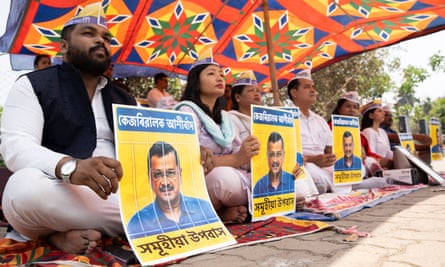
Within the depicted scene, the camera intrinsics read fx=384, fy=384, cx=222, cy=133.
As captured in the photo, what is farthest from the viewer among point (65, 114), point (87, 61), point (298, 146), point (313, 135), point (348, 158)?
point (313, 135)

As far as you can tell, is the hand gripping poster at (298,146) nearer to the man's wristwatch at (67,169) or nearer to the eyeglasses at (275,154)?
the eyeglasses at (275,154)

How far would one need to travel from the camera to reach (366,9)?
512 centimetres

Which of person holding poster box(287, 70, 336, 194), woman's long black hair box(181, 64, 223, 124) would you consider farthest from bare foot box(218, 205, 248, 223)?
person holding poster box(287, 70, 336, 194)

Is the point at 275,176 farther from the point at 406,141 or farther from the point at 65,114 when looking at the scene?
the point at 406,141

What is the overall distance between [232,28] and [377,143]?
8.84 ft

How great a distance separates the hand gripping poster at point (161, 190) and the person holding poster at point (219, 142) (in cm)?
30

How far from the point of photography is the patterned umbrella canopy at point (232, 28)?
4527 millimetres

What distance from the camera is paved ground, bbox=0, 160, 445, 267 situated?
1559 millimetres

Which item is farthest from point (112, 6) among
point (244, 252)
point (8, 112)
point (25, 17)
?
point (244, 252)

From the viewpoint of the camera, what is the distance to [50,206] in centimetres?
169

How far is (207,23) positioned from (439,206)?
148 inches

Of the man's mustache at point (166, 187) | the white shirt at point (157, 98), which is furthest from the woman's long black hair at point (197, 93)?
the white shirt at point (157, 98)

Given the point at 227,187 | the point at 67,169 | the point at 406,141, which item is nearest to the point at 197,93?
the point at 227,187

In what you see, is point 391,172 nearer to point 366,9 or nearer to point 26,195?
point 366,9
